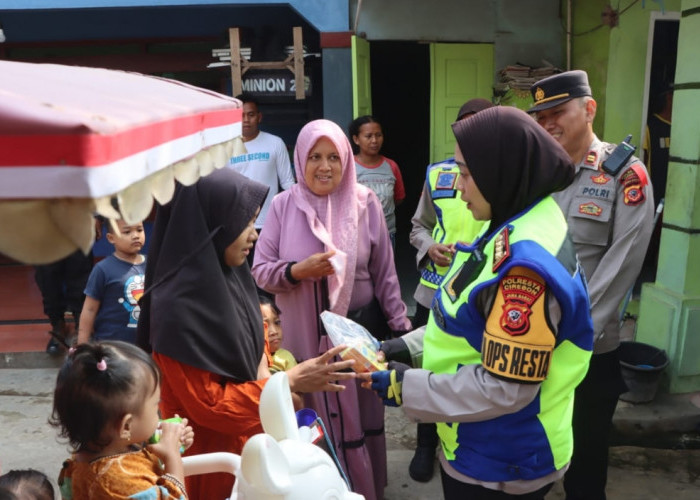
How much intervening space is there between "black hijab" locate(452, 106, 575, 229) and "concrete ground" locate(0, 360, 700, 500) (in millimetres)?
2231

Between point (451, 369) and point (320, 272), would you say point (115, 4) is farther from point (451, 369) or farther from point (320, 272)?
point (451, 369)

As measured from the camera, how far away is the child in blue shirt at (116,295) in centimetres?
353

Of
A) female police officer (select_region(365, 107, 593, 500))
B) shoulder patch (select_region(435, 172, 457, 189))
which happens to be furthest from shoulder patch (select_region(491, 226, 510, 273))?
shoulder patch (select_region(435, 172, 457, 189))

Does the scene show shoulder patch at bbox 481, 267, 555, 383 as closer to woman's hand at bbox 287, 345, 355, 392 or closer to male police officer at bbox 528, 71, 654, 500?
woman's hand at bbox 287, 345, 355, 392

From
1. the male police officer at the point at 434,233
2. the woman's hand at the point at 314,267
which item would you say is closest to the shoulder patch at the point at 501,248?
the woman's hand at the point at 314,267

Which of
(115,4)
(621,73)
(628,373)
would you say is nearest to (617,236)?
(628,373)

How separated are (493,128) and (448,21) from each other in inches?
195

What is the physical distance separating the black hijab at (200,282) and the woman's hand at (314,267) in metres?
0.78

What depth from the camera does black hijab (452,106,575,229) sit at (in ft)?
5.98

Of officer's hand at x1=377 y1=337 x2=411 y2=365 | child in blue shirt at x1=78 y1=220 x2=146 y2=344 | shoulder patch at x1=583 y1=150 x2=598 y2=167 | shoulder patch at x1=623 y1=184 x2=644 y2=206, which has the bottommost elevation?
child in blue shirt at x1=78 y1=220 x2=146 y2=344

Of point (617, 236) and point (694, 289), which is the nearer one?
point (617, 236)

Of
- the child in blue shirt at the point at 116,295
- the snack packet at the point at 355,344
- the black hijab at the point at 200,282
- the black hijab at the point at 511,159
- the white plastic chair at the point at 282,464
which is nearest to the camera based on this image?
the white plastic chair at the point at 282,464

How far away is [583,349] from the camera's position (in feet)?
6.14

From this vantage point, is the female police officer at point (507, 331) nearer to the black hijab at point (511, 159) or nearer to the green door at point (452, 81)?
the black hijab at point (511, 159)
